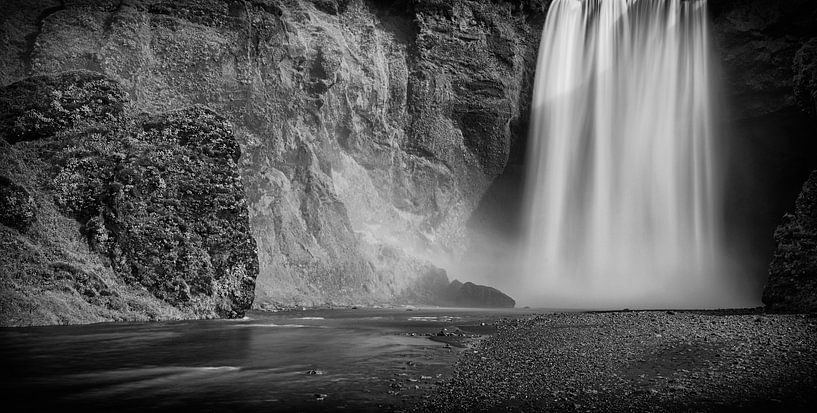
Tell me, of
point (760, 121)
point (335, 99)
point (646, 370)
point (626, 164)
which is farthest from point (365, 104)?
point (646, 370)

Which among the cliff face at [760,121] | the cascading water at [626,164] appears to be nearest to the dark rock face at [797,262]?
the cascading water at [626,164]

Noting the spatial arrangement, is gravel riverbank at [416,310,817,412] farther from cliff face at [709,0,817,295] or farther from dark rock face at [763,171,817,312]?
cliff face at [709,0,817,295]

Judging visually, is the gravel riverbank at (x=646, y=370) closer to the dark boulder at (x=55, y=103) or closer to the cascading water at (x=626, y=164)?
the dark boulder at (x=55, y=103)

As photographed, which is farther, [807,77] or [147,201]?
[147,201]

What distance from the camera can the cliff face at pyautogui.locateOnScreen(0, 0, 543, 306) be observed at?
114 ft

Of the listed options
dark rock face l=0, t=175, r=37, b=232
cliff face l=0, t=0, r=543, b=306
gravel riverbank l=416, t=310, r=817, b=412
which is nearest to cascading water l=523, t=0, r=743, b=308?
cliff face l=0, t=0, r=543, b=306

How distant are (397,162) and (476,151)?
7.18 meters

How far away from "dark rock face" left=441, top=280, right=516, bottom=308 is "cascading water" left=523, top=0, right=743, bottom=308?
623 cm

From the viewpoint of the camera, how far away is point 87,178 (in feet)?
76.0

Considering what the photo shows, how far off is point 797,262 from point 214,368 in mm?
18462

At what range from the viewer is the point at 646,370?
9.62 meters

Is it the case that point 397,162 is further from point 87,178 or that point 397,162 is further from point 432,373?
point 432,373

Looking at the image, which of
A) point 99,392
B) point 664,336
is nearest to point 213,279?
point 99,392

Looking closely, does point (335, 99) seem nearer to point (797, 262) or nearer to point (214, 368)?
point (797, 262)
